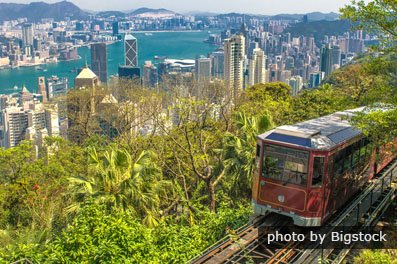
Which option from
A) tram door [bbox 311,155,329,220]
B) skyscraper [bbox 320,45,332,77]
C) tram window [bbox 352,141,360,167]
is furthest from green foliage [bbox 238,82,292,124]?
skyscraper [bbox 320,45,332,77]

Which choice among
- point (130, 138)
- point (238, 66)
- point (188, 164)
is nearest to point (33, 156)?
point (130, 138)

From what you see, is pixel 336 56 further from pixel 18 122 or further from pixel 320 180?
pixel 320 180

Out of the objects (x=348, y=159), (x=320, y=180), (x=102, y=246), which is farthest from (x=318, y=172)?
(x=102, y=246)

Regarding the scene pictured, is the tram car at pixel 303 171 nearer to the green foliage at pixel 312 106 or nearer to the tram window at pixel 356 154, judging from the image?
the tram window at pixel 356 154

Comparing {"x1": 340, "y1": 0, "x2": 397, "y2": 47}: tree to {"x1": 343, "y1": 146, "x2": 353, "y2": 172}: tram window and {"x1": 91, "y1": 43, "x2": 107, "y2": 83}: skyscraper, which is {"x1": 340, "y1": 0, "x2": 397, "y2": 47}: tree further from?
{"x1": 91, "y1": 43, "x2": 107, "y2": 83}: skyscraper

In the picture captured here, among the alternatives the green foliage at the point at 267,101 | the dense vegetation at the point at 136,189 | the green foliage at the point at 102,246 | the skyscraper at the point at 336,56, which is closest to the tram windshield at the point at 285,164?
the dense vegetation at the point at 136,189

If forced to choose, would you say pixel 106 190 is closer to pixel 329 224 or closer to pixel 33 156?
pixel 329 224
